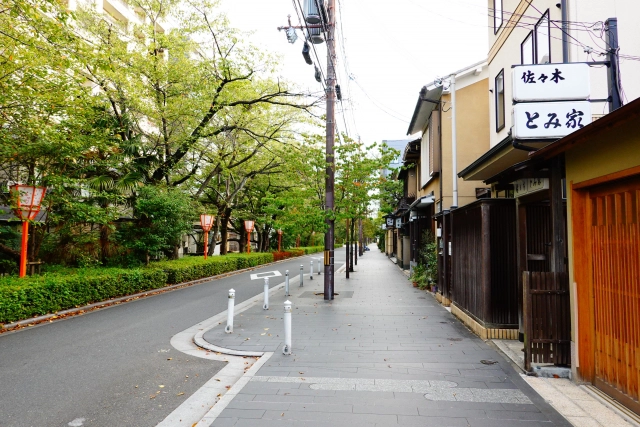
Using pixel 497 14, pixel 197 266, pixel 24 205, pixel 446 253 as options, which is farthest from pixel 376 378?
pixel 197 266

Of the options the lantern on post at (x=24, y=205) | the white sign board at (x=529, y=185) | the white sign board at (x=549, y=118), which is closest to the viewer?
the white sign board at (x=549, y=118)

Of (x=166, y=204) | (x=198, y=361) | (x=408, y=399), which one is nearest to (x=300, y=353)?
(x=198, y=361)

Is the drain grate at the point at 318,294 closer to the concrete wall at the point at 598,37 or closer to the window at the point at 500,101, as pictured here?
the window at the point at 500,101

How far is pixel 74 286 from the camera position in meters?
11.6

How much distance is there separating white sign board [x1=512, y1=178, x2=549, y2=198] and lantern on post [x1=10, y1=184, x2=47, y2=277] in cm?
1188

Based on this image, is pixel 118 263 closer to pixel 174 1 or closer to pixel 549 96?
pixel 174 1

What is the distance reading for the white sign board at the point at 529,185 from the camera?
6054mm

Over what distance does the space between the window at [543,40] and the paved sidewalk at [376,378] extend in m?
6.26

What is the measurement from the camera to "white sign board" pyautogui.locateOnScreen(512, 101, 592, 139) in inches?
234

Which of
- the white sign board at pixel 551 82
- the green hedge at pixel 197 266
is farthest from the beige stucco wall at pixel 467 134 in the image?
the green hedge at pixel 197 266

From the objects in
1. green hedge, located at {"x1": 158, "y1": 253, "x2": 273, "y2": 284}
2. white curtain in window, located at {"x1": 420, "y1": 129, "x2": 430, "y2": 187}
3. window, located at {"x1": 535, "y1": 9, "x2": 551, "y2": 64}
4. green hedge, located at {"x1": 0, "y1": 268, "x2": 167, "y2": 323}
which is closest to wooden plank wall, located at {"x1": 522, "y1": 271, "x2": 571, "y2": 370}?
window, located at {"x1": 535, "y1": 9, "x2": 551, "y2": 64}

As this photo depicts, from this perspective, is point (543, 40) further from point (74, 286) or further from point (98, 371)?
point (74, 286)

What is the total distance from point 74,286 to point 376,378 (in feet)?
31.5

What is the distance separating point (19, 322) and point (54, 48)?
646 centimetres
